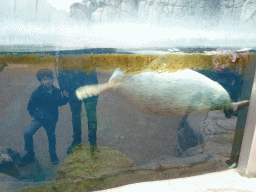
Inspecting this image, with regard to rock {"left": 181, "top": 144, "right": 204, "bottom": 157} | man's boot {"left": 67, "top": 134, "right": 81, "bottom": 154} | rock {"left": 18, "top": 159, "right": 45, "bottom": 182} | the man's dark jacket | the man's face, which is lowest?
rock {"left": 18, "top": 159, "right": 45, "bottom": 182}

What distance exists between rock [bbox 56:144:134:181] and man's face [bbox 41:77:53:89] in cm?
45

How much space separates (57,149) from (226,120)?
1351mm

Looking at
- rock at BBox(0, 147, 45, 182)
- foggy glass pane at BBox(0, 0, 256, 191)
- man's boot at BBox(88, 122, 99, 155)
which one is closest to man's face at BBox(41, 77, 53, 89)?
foggy glass pane at BBox(0, 0, 256, 191)

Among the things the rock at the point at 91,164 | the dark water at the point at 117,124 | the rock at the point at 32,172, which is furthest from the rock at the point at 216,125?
the rock at the point at 32,172

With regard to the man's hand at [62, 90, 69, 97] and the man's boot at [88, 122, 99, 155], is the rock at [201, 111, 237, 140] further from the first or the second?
the man's hand at [62, 90, 69, 97]

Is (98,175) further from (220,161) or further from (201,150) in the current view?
(220,161)

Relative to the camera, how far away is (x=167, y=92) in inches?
48.4

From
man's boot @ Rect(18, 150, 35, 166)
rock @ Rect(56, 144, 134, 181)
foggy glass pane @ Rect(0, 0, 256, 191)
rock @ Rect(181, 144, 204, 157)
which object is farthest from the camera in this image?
rock @ Rect(181, 144, 204, 157)

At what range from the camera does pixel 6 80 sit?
36.5 inches

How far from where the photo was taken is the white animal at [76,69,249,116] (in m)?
1.12

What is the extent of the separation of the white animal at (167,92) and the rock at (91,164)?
0.38 meters

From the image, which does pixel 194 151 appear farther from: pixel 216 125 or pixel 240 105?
pixel 240 105

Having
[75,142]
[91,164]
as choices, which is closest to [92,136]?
[75,142]

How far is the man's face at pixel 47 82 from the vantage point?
97 cm
